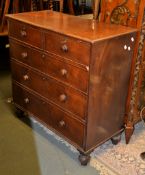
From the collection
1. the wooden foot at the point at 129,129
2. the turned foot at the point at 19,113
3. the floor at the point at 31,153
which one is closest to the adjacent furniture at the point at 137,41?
the wooden foot at the point at 129,129

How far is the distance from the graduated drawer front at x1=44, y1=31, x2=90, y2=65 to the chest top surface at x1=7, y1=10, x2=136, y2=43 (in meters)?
0.03

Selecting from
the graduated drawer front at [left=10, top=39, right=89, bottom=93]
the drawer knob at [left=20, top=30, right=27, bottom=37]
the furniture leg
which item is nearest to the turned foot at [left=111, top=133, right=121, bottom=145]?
the furniture leg

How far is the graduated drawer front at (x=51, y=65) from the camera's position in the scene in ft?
5.20

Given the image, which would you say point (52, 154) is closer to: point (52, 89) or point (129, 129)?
point (52, 89)

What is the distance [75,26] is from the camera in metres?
1.75

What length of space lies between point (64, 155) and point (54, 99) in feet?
1.40

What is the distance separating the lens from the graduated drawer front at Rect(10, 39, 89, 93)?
62.4 inches

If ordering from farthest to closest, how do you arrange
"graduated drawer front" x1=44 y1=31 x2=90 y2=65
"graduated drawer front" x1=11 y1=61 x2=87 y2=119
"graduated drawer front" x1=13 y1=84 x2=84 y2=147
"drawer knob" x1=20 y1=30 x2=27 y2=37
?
1. "drawer knob" x1=20 y1=30 x2=27 y2=37
2. "graduated drawer front" x1=13 y1=84 x2=84 y2=147
3. "graduated drawer front" x1=11 y1=61 x2=87 y2=119
4. "graduated drawer front" x1=44 y1=31 x2=90 y2=65

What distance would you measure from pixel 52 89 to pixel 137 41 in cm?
67

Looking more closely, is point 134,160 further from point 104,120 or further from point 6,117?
point 6,117

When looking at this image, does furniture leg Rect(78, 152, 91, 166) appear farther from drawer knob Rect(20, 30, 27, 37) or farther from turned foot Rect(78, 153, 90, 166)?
drawer knob Rect(20, 30, 27, 37)

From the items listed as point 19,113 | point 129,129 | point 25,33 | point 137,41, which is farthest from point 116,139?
point 25,33

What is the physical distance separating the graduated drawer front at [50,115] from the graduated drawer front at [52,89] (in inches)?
2.7

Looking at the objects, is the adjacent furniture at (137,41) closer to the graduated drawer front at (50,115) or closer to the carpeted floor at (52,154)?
the carpeted floor at (52,154)
